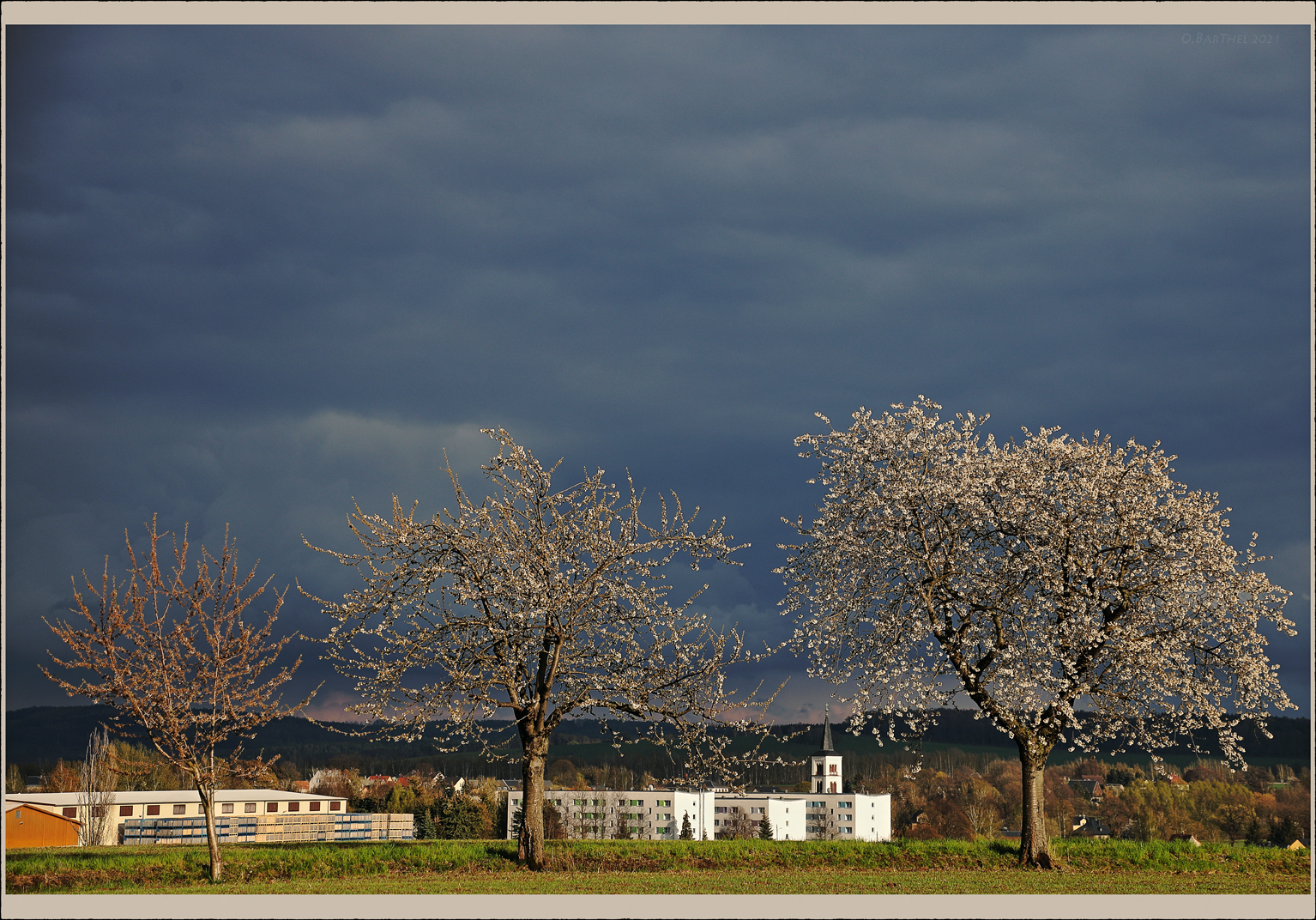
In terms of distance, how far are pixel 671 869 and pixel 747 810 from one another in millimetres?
108298

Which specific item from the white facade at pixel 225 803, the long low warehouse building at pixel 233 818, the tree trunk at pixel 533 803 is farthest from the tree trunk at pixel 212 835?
the white facade at pixel 225 803

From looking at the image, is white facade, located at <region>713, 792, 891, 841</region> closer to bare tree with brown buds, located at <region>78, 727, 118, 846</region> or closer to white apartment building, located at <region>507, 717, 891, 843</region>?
white apartment building, located at <region>507, 717, 891, 843</region>

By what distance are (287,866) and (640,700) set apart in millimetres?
8251

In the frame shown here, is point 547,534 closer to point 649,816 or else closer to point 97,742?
point 97,742

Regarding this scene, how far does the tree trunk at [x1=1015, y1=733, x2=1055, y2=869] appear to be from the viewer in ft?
74.2

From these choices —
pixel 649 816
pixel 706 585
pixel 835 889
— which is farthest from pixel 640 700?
pixel 649 816

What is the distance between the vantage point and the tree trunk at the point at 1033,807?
74.2ft

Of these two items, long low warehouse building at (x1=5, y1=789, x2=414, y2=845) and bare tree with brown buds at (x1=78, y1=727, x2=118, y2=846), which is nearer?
long low warehouse building at (x1=5, y1=789, x2=414, y2=845)

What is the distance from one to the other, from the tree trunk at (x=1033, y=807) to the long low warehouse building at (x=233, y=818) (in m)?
19.8

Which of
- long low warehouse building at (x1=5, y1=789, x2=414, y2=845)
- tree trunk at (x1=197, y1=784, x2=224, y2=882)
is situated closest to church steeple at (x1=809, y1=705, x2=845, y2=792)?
long low warehouse building at (x1=5, y1=789, x2=414, y2=845)

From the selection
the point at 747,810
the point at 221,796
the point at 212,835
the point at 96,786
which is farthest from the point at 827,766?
the point at 212,835

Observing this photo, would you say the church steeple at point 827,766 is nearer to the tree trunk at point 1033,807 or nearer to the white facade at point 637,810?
the white facade at point 637,810

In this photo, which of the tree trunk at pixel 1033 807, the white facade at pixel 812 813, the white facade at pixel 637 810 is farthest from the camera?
the white facade at pixel 812 813

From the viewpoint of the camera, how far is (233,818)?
1864 inches
